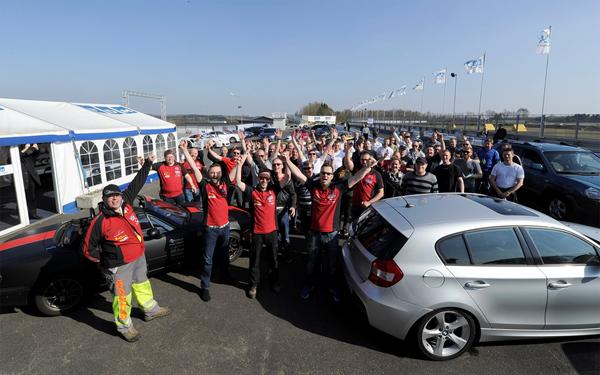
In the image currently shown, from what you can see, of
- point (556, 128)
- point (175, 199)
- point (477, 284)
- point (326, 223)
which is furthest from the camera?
point (556, 128)

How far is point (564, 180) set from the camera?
7.04 metres

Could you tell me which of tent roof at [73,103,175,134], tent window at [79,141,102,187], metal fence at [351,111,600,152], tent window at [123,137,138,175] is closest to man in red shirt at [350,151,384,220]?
metal fence at [351,111,600,152]

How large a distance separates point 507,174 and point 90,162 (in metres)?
11.2

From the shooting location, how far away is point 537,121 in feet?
55.1

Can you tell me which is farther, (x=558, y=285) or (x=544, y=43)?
(x=544, y=43)

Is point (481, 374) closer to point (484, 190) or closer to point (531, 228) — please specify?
point (531, 228)

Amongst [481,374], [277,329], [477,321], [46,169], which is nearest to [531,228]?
[477,321]

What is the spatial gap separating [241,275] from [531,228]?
3886 millimetres

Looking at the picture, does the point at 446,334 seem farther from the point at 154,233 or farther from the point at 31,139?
the point at 31,139

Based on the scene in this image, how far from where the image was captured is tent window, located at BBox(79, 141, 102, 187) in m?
10.0

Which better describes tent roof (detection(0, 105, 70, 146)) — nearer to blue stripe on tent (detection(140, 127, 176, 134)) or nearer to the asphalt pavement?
blue stripe on tent (detection(140, 127, 176, 134))

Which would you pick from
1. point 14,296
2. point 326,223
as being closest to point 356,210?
point 326,223

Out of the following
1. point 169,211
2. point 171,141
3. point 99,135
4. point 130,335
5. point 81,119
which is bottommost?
point 130,335

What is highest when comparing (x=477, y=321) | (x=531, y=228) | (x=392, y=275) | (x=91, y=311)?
(x=531, y=228)
